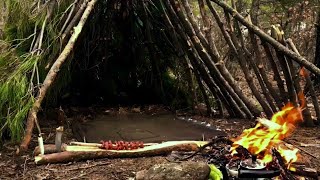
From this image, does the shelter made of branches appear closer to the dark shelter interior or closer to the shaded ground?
the dark shelter interior

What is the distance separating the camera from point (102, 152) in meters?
3.48

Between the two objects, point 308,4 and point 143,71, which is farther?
point 308,4

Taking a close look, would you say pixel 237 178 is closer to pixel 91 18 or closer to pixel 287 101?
pixel 287 101

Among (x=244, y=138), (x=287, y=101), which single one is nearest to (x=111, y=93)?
(x=287, y=101)

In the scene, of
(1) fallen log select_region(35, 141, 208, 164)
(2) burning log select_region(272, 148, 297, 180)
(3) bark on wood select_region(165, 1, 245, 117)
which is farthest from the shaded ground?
(2) burning log select_region(272, 148, 297, 180)

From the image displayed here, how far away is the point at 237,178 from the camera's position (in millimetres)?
2908

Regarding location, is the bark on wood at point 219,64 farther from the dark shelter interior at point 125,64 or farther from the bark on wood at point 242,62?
the dark shelter interior at point 125,64

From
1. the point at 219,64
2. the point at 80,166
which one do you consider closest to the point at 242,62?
the point at 219,64

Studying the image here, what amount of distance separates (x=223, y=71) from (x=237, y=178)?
2293 mm

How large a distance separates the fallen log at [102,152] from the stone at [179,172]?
70 cm

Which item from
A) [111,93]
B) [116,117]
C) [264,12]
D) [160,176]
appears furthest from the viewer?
[264,12]

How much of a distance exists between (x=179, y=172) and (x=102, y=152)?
94 cm

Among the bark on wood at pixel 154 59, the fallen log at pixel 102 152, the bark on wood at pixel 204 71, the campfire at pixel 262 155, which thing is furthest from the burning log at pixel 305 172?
the bark on wood at pixel 154 59

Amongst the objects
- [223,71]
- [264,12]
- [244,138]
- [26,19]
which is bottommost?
[244,138]
